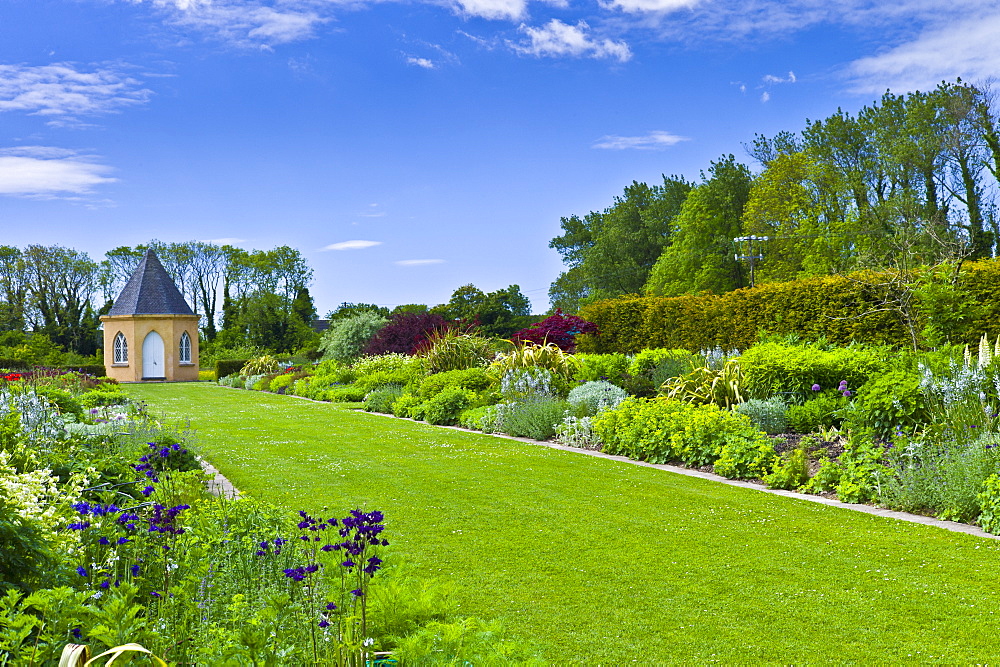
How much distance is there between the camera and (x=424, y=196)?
68.9 feet

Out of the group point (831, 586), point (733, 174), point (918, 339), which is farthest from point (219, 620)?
point (733, 174)

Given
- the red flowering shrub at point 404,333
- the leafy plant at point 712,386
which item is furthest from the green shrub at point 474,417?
the red flowering shrub at point 404,333

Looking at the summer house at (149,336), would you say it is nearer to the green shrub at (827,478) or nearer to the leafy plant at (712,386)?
the leafy plant at (712,386)

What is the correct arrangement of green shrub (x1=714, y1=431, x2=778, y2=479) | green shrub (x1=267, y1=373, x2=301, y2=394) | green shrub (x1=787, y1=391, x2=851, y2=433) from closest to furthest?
green shrub (x1=714, y1=431, x2=778, y2=479) → green shrub (x1=787, y1=391, x2=851, y2=433) → green shrub (x1=267, y1=373, x2=301, y2=394)

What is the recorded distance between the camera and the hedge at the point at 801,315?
386 inches

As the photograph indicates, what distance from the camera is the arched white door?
35.0 metres

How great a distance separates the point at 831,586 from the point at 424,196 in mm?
17947

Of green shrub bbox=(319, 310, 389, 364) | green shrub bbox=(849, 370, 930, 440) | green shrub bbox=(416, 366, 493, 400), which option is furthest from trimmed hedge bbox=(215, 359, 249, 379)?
green shrub bbox=(849, 370, 930, 440)

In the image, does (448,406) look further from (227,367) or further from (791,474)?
(227,367)

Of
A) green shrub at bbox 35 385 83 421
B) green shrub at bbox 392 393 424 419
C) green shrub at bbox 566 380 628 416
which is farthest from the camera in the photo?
green shrub at bbox 392 393 424 419

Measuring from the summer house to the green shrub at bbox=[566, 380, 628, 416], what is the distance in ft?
93.4

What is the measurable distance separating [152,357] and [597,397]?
29737 mm

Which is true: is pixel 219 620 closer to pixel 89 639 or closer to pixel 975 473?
pixel 89 639

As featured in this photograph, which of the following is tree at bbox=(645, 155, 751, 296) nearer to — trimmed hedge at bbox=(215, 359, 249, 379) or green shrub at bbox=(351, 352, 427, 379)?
green shrub at bbox=(351, 352, 427, 379)
